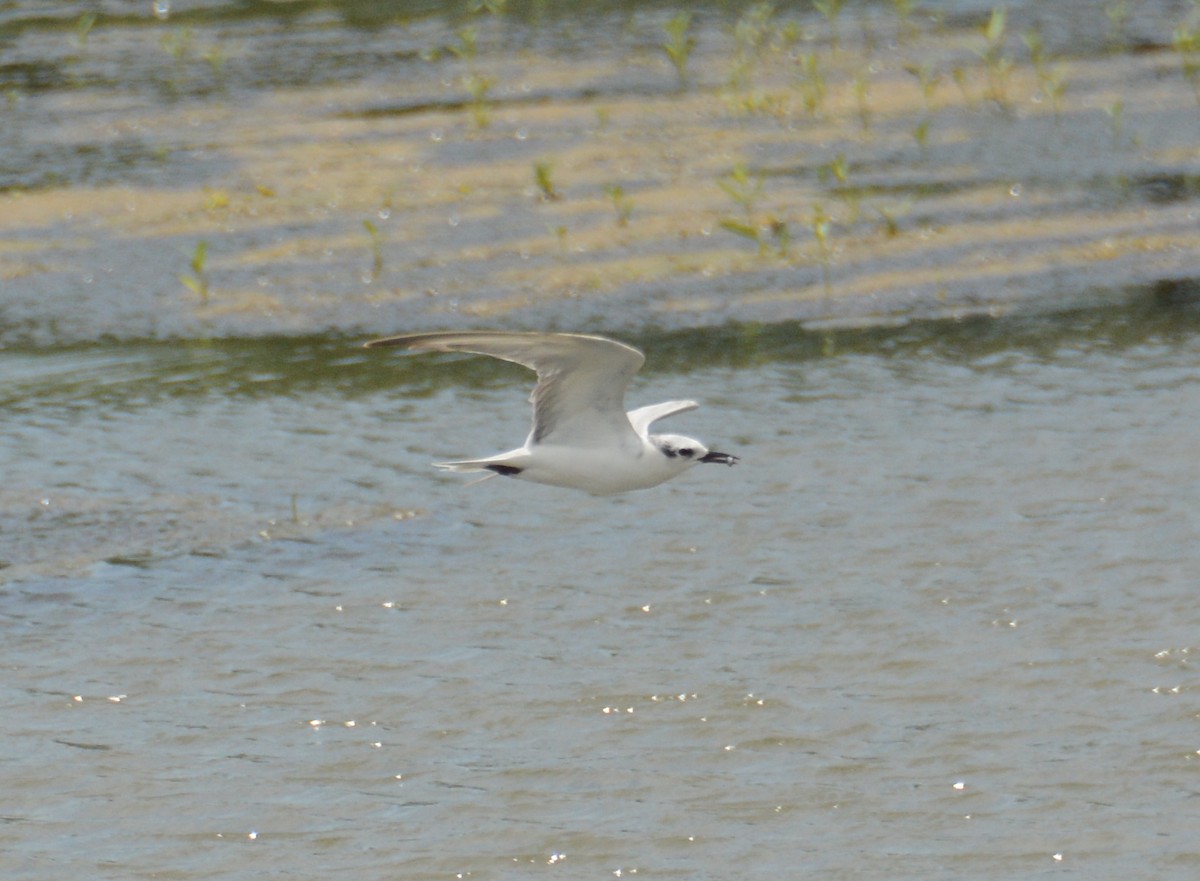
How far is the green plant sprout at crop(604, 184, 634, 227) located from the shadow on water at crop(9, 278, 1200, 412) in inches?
71.3

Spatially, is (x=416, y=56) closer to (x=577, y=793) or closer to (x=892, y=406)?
(x=892, y=406)

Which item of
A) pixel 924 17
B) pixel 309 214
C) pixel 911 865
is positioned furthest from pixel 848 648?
pixel 924 17

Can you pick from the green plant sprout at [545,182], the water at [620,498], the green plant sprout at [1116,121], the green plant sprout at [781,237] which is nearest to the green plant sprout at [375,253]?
the water at [620,498]

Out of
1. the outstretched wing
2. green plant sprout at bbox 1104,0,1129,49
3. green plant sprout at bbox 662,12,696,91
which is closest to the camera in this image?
the outstretched wing

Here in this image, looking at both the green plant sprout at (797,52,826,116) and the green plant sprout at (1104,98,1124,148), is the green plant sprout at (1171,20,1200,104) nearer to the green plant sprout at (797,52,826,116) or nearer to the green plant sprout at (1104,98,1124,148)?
the green plant sprout at (1104,98,1124,148)

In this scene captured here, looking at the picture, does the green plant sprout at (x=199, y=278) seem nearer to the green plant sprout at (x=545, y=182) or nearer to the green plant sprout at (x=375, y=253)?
the green plant sprout at (x=375, y=253)

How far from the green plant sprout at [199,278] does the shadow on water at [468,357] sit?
73cm

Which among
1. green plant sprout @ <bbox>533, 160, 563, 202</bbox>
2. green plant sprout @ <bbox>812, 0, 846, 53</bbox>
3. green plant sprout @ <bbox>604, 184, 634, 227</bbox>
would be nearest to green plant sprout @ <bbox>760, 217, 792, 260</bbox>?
green plant sprout @ <bbox>604, 184, 634, 227</bbox>

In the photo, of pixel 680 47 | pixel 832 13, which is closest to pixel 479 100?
pixel 680 47

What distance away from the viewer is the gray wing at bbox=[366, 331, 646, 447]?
21.0ft

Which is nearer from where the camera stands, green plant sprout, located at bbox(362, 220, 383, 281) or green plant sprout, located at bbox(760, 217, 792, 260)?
green plant sprout, located at bbox(760, 217, 792, 260)

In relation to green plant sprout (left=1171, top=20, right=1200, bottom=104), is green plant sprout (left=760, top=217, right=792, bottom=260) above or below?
below

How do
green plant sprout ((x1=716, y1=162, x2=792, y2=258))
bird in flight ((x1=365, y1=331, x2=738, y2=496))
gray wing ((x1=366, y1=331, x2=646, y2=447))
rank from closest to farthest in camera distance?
gray wing ((x1=366, y1=331, x2=646, y2=447)) < bird in flight ((x1=365, y1=331, x2=738, y2=496)) < green plant sprout ((x1=716, y1=162, x2=792, y2=258))

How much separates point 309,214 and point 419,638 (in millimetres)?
6969
